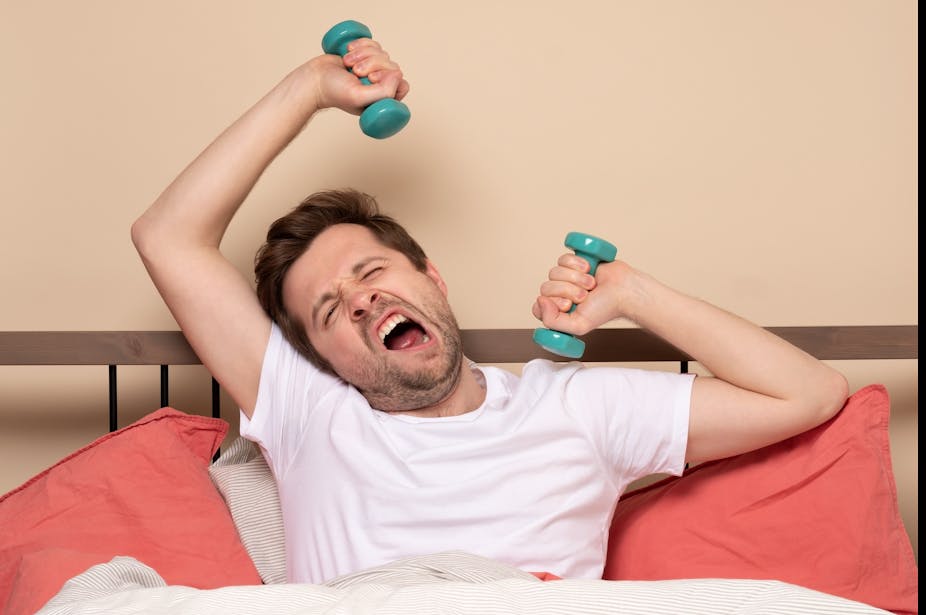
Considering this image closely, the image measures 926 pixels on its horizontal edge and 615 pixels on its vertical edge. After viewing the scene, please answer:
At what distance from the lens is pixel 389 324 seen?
1381 mm

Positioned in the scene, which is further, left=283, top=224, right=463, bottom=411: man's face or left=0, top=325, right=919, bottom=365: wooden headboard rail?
left=0, top=325, right=919, bottom=365: wooden headboard rail

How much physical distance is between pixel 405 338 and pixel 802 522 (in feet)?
2.19

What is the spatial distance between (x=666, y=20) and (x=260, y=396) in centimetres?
108

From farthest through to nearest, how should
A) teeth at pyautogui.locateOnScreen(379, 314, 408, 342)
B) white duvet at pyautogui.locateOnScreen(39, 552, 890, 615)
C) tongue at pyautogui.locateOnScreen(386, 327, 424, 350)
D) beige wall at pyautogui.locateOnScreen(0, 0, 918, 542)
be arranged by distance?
beige wall at pyautogui.locateOnScreen(0, 0, 918, 542), tongue at pyautogui.locateOnScreen(386, 327, 424, 350), teeth at pyautogui.locateOnScreen(379, 314, 408, 342), white duvet at pyautogui.locateOnScreen(39, 552, 890, 615)

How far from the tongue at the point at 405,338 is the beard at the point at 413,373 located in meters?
0.09

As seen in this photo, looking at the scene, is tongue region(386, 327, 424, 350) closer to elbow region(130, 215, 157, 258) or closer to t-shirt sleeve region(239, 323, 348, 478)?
t-shirt sleeve region(239, 323, 348, 478)

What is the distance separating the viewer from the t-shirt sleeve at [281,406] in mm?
1399

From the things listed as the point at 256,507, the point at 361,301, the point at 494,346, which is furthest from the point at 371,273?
the point at 256,507

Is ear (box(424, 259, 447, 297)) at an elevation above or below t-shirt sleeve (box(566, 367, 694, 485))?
above

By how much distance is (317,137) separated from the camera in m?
1.77

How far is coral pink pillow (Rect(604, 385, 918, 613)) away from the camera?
1.32m

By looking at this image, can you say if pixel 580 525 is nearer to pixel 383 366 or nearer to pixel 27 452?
pixel 383 366

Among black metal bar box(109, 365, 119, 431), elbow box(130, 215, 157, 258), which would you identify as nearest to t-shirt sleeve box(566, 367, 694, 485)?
A: elbow box(130, 215, 157, 258)

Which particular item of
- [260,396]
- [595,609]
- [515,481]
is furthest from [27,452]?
[595,609]
